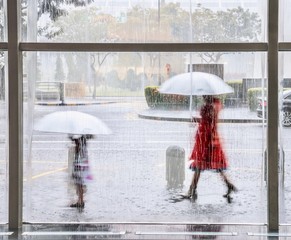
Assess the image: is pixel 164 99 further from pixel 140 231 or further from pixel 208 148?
pixel 140 231

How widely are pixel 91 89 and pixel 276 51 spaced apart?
1.91m

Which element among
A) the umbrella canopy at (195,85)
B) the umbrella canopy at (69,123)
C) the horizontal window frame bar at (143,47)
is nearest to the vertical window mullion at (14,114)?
the horizontal window frame bar at (143,47)

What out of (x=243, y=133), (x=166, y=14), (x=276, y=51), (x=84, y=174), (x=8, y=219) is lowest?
(x=8, y=219)

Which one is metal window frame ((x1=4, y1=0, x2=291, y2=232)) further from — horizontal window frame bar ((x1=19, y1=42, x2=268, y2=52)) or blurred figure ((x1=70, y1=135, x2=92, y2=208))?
blurred figure ((x1=70, y1=135, x2=92, y2=208))

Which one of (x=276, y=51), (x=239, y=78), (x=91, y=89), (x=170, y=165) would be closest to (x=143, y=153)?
(x=170, y=165)

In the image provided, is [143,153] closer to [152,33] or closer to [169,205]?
[169,205]

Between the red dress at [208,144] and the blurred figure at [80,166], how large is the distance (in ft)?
3.62

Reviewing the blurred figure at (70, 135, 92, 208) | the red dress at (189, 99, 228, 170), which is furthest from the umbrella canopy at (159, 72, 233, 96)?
the blurred figure at (70, 135, 92, 208)

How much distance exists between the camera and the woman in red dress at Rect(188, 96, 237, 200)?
6555mm

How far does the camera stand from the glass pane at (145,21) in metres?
6.46

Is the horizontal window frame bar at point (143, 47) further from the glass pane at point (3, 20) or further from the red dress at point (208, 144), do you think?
the red dress at point (208, 144)

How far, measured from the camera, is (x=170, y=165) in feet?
21.6

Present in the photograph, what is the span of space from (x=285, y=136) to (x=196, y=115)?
0.93 meters

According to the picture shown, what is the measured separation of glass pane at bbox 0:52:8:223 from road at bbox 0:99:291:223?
32 mm
